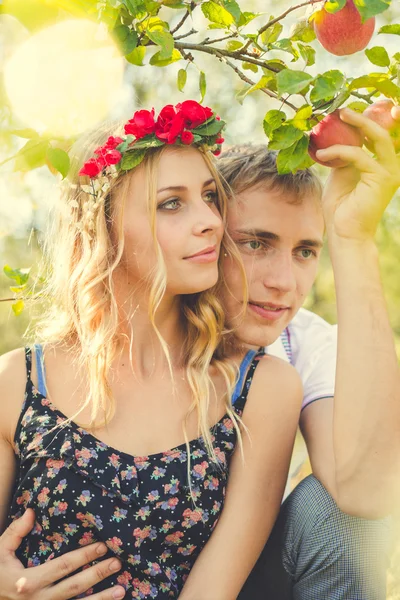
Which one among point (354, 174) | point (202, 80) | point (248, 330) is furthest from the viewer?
point (248, 330)

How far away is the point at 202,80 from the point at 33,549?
1.49m

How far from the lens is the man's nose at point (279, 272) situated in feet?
7.88

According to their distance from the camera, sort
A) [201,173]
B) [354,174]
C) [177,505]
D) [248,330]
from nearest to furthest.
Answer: [354,174], [177,505], [201,173], [248,330]

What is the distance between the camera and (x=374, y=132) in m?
1.55

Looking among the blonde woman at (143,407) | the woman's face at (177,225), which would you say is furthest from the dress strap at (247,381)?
the woman's face at (177,225)

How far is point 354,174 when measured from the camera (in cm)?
176

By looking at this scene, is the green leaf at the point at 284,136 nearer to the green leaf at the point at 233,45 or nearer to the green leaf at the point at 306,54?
the green leaf at the point at 306,54

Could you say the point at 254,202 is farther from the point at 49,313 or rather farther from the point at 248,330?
the point at 49,313

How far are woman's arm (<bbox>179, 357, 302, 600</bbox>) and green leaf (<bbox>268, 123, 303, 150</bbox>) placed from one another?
38.8 inches

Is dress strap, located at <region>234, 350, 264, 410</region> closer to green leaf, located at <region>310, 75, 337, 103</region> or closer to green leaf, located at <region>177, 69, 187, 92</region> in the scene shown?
green leaf, located at <region>177, 69, 187, 92</region>

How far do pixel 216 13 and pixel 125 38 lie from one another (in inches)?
10.5

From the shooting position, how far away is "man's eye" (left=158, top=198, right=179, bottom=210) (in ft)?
7.07

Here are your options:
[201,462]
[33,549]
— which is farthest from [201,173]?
[33,549]

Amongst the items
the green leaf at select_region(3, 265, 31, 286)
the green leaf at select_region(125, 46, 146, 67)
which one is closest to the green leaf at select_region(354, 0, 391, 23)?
the green leaf at select_region(125, 46, 146, 67)
